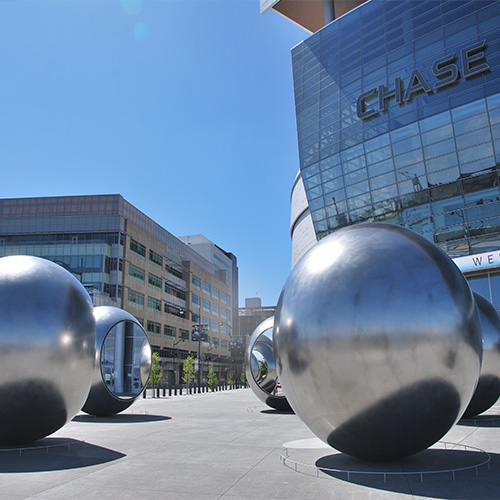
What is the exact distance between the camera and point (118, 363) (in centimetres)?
1830

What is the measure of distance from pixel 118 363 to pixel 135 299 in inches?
1845

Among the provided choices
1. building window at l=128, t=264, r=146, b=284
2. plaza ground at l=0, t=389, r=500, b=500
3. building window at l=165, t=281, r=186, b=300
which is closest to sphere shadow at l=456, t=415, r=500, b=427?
plaza ground at l=0, t=389, r=500, b=500

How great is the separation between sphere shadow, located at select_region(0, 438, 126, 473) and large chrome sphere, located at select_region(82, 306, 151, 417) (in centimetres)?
461

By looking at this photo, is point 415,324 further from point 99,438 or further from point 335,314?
point 99,438

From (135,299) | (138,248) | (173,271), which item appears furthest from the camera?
(173,271)

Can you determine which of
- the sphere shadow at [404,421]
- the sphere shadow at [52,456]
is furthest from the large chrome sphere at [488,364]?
the sphere shadow at [52,456]

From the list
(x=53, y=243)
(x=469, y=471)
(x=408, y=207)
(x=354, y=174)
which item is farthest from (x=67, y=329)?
(x=53, y=243)

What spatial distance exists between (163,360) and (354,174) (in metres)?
42.0

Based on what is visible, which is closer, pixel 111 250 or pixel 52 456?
pixel 52 456

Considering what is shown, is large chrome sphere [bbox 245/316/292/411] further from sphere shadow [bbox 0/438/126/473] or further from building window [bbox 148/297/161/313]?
building window [bbox 148/297/161/313]

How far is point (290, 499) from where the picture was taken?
5434 mm

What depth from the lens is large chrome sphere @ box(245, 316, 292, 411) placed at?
660 inches

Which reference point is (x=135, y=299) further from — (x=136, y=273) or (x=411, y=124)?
(x=411, y=124)

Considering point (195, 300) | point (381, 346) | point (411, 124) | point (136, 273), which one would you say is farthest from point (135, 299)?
point (381, 346)
